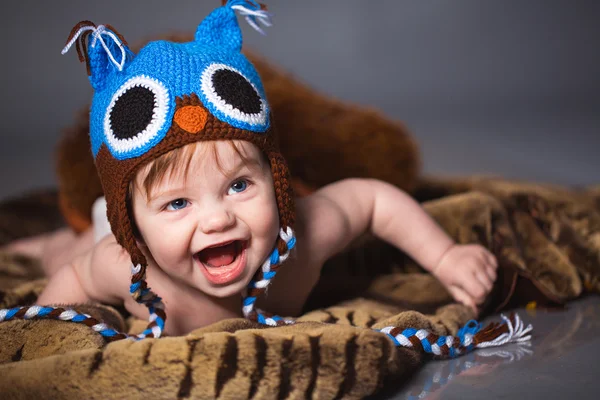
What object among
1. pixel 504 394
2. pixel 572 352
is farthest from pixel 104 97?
pixel 572 352

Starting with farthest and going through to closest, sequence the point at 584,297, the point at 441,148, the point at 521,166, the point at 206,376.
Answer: the point at 441,148
the point at 521,166
the point at 584,297
the point at 206,376

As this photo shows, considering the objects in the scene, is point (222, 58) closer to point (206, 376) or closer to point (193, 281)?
point (193, 281)

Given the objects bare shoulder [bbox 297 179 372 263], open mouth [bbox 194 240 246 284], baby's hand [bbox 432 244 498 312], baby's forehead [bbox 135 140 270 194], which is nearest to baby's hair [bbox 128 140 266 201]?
baby's forehead [bbox 135 140 270 194]

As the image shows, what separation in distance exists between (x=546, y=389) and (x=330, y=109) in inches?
44.3

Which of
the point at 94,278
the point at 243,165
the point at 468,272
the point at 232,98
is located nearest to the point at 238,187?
the point at 243,165

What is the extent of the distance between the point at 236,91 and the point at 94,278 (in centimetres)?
49

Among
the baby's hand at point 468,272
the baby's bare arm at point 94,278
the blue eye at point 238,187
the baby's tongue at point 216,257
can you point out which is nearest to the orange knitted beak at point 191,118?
the blue eye at point 238,187

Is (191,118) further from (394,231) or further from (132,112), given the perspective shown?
(394,231)

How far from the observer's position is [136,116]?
114cm

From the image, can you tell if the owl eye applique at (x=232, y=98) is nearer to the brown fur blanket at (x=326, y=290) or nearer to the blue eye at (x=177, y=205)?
the blue eye at (x=177, y=205)

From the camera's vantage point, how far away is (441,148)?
342cm

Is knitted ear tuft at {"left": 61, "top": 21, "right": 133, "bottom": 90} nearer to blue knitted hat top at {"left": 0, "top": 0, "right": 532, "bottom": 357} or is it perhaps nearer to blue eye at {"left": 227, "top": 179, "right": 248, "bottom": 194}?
blue knitted hat top at {"left": 0, "top": 0, "right": 532, "bottom": 357}

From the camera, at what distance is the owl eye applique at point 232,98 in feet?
3.81

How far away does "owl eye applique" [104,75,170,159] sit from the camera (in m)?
1.14
